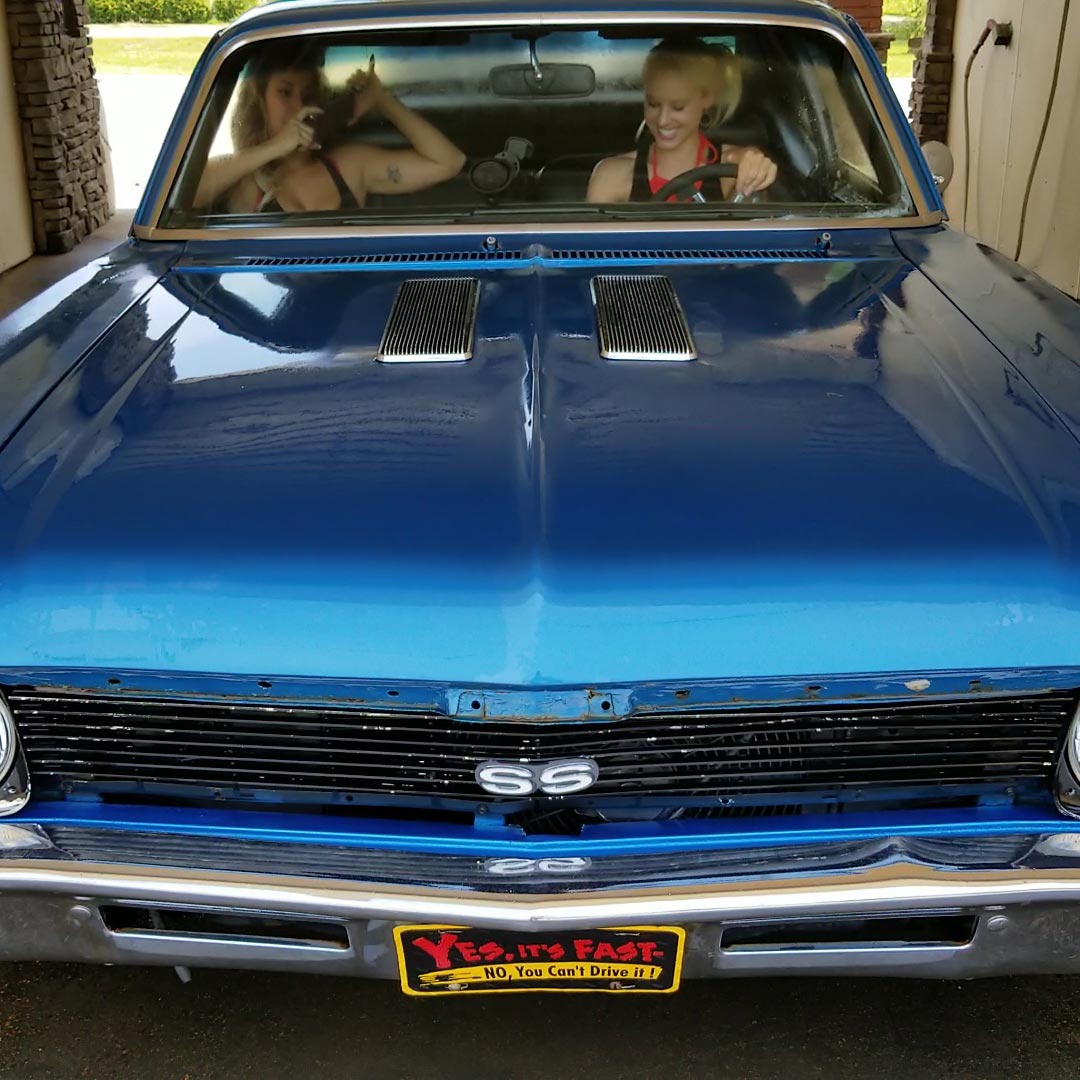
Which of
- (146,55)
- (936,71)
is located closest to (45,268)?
(936,71)

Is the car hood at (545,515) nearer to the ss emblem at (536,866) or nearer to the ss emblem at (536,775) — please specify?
the ss emblem at (536,775)

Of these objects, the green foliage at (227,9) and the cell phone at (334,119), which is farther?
the green foliage at (227,9)

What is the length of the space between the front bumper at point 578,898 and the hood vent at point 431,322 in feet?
2.83

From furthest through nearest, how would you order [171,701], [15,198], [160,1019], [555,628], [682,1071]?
[15,198] < [160,1019] < [682,1071] < [171,701] < [555,628]

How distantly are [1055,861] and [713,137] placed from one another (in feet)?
6.07

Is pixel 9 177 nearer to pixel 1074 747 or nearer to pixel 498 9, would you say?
pixel 498 9

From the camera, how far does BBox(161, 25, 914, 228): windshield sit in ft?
9.48

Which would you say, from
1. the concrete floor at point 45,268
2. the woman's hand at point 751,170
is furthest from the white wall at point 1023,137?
the concrete floor at point 45,268

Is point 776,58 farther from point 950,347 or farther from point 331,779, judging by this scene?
point 331,779

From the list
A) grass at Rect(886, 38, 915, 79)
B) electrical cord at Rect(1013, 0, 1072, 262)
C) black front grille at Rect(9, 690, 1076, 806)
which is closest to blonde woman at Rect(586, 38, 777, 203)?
black front grille at Rect(9, 690, 1076, 806)

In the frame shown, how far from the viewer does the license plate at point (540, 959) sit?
1756 mm

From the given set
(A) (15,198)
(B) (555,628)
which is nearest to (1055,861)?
(B) (555,628)

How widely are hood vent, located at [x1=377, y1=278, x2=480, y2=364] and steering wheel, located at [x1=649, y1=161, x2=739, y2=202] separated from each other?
61 cm

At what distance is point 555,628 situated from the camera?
160 centimetres
